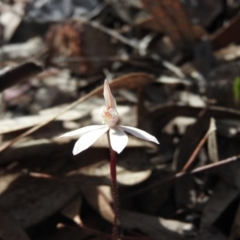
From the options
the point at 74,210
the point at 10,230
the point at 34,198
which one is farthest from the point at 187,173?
the point at 10,230

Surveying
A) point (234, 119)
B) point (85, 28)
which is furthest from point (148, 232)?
point (85, 28)

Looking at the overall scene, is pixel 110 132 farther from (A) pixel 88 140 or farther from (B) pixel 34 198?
(B) pixel 34 198

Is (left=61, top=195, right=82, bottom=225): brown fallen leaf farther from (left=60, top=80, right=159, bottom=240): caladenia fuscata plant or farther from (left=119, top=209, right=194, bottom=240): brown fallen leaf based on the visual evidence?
(left=60, top=80, right=159, bottom=240): caladenia fuscata plant

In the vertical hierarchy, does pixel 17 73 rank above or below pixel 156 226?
above

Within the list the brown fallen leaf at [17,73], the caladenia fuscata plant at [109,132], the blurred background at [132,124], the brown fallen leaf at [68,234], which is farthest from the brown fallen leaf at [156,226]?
the brown fallen leaf at [17,73]

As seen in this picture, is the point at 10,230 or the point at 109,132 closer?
the point at 109,132

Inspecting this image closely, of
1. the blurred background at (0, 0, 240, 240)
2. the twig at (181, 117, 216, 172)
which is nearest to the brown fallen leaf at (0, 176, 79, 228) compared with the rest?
the blurred background at (0, 0, 240, 240)

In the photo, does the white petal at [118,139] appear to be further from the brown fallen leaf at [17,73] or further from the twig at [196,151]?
the brown fallen leaf at [17,73]
